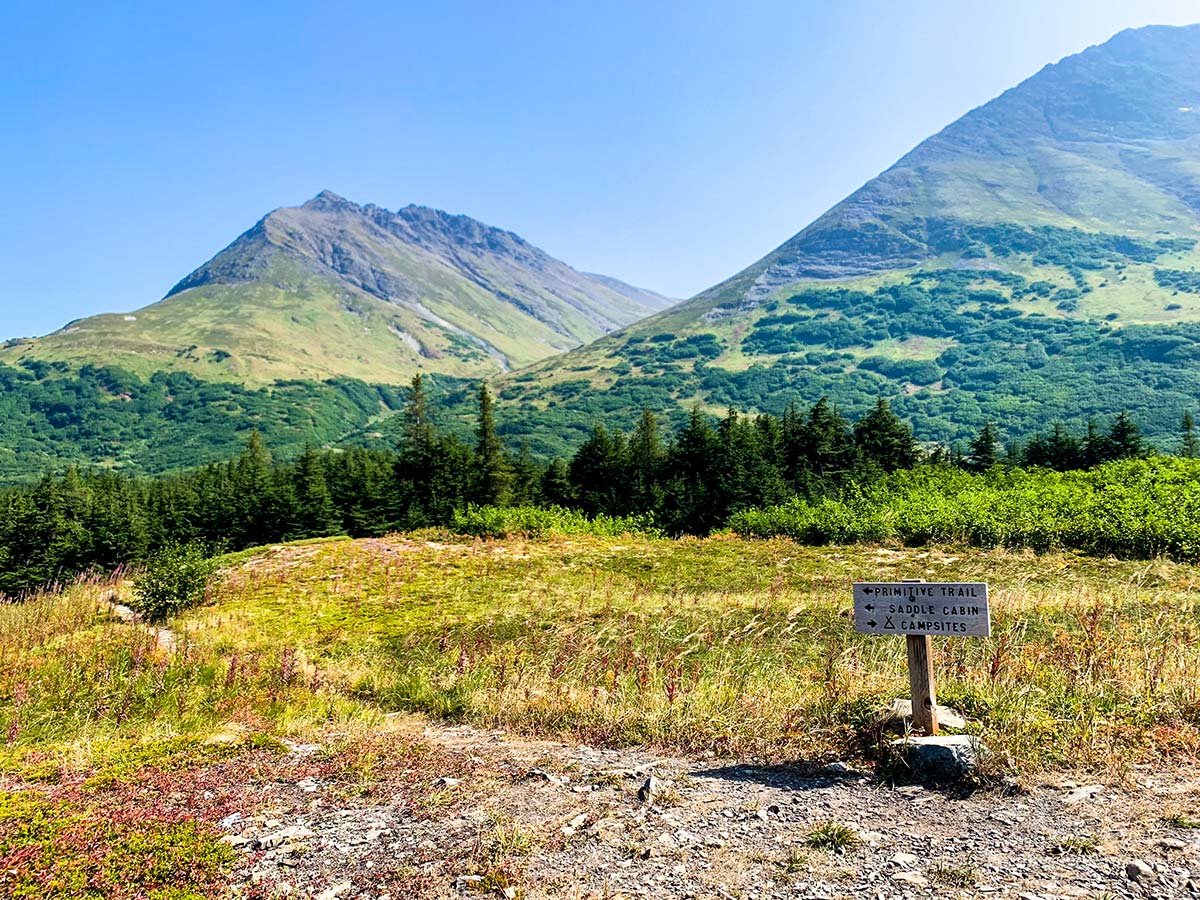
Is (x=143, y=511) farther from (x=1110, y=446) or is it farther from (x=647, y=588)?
(x=1110, y=446)

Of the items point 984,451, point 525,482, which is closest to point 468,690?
point 984,451

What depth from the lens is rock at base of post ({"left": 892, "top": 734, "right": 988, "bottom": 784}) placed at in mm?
5777

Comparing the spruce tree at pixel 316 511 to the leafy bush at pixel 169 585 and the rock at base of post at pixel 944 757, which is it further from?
the rock at base of post at pixel 944 757

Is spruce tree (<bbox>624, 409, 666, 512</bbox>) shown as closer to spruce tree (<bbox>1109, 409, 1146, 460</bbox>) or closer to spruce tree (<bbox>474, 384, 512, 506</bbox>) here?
spruce tree (<bbox>474, 384, 512, 506</bbox>)

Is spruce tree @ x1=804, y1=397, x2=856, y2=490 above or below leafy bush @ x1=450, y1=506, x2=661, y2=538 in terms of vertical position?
above

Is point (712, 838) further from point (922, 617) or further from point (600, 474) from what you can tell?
point (600, 474)

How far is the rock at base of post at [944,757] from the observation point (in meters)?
5.78

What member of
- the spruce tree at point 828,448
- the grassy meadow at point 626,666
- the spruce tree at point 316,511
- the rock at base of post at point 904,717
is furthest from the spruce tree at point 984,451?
the spruce tree at point 316,511

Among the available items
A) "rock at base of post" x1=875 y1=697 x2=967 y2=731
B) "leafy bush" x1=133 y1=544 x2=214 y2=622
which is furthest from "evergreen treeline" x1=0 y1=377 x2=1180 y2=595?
"rock at base of post" x1=875 y1=697 x2=967 y2=731

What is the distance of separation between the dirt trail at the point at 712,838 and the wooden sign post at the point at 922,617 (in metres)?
0.98

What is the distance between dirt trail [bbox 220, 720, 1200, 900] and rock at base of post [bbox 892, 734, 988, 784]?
0.22 m

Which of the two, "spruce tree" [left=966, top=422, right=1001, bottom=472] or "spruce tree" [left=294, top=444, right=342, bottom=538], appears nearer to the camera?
"spruce tree" [left=966, top=422, right=1001, bottom=472]

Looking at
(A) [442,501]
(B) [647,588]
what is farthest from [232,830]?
(A) [442,501]

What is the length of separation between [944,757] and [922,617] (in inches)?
48.8
